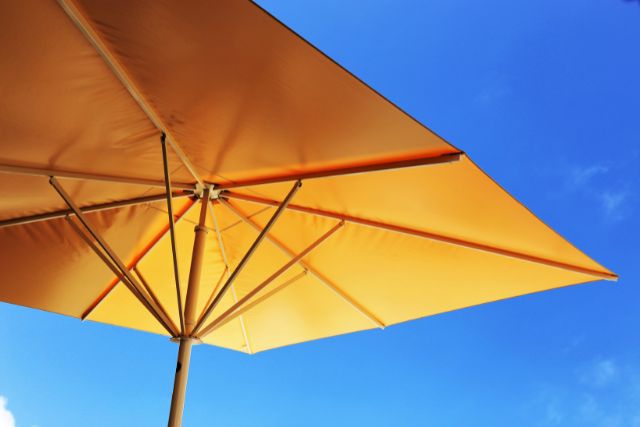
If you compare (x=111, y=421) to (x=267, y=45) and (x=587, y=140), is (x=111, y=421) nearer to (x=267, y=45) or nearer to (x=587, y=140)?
(x=267, y=45)

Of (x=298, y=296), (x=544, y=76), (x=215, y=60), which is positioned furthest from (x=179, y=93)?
(x=544, y=76)

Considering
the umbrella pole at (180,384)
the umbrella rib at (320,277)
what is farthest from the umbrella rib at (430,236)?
the umbrella pole at (180,384)

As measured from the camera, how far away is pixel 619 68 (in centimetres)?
8006

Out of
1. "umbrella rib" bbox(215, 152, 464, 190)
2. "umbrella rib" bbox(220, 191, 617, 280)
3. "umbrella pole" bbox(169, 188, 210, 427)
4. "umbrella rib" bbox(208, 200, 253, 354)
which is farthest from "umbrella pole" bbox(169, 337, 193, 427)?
"umbrella rib" bbox(220, 191, 617, 280)

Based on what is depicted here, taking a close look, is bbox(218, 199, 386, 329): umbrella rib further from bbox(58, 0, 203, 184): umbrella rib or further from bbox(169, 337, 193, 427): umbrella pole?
bbox(169, 337, 193, 427): umbrella pole

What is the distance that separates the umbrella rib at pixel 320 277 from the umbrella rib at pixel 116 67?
1.00 metres

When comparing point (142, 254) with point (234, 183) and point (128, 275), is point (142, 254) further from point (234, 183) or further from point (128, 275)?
point (128, 275)

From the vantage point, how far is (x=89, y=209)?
5.32m

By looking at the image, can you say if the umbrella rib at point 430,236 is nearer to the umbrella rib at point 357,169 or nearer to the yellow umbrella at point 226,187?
the yellow umbrella at point 226,187

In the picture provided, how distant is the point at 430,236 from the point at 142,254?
336 centimetres

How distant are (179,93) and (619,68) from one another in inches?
3609

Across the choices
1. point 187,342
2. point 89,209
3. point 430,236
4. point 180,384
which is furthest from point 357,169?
point 89,209

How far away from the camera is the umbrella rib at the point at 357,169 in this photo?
145 inches

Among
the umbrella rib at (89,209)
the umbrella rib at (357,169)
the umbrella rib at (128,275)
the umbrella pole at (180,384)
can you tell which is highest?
the umbrella rib at (89,209)
